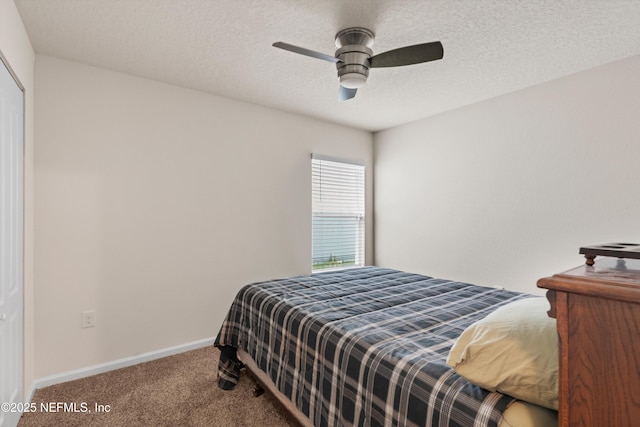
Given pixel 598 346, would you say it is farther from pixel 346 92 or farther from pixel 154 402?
pixel 154 402

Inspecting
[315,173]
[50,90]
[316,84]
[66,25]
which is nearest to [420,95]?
[316,84]

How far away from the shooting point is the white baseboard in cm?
218

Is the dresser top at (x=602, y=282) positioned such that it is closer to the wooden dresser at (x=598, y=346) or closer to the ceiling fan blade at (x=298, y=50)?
the wooden dresser at (x=598, y=346)

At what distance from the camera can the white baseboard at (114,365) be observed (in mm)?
2176

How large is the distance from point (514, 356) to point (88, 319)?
2.82 m

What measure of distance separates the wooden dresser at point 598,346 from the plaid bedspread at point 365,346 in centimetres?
26

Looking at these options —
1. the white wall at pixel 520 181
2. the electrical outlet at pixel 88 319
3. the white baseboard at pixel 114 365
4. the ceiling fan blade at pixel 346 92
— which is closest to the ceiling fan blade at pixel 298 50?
the ceiling fan blade at pixel 346 92

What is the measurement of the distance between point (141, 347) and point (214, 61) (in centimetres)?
242

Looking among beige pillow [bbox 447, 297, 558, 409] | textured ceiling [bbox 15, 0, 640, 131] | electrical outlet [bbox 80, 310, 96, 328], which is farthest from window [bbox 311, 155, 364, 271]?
beige pillow [bbox 447, 297, 558, 409]

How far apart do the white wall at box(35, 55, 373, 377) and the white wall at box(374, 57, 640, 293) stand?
5.01ft

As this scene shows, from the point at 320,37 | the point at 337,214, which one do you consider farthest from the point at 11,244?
the point at 337,214

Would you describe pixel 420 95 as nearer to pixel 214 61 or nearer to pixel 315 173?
pixel 315 173

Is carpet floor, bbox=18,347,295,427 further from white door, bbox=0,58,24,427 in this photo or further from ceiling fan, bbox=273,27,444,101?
ceiling fan, bbox=273,27,444,101

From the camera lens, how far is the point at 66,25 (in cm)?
188
